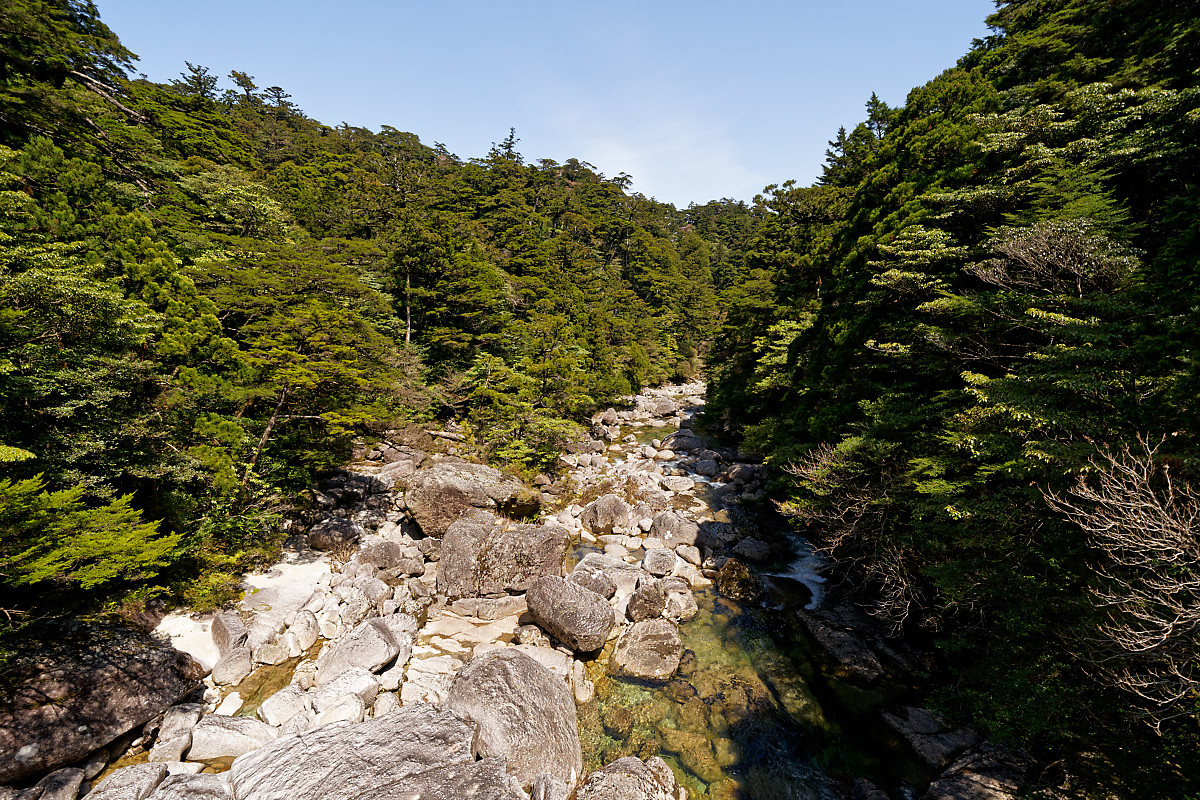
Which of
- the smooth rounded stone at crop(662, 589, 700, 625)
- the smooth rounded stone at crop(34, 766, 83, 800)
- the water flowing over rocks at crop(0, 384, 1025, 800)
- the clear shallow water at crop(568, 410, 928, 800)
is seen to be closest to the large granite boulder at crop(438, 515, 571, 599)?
the water flowing over rocks at crop(0, 384, 1025, 800)

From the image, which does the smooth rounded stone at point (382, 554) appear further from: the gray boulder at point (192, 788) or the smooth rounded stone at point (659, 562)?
the smooth rounded stone at point (659, 562)

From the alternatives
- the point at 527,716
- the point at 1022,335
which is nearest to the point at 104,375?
the point at 527,716

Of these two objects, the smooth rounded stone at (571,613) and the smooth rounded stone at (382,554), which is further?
the smooth rounded stone at (382,554)

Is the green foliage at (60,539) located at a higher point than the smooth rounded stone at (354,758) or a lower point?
higher

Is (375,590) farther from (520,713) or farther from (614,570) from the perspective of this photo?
(614,570)

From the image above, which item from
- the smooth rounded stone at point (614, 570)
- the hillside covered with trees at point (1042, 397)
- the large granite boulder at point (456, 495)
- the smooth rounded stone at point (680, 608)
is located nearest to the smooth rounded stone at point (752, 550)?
the hillside covered with trees at point (1042, 397)

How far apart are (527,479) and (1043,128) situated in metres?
20.3

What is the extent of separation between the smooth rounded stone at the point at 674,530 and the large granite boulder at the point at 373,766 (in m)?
10.3

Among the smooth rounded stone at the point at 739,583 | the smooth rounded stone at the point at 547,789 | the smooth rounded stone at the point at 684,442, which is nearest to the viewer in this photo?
the smooth rounded stone at the point at 547,789

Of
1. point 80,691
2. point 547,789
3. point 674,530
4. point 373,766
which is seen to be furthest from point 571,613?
point 80,691

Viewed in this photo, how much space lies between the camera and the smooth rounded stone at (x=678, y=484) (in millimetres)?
20766

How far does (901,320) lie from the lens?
1180 cm

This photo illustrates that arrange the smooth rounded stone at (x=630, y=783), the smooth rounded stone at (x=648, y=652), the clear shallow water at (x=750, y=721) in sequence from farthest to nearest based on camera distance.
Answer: the smooth rounded stone at (x=648, y=652), the clear shallow water at (x=750, y=721), the smooth rounded stone at (x=630, y=783)

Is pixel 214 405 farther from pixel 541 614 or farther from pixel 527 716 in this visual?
pixel 527 716
